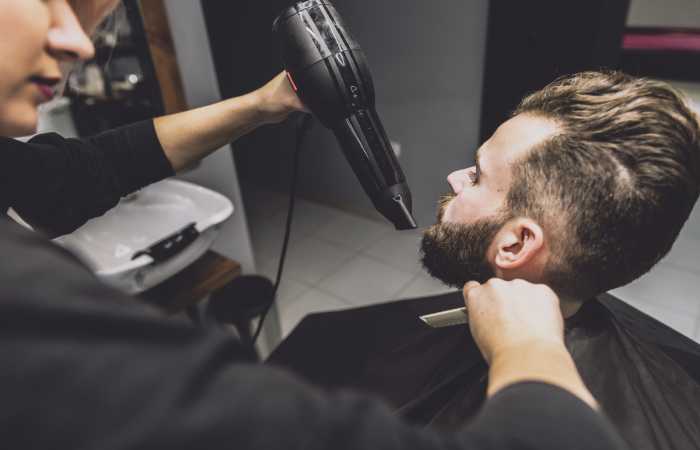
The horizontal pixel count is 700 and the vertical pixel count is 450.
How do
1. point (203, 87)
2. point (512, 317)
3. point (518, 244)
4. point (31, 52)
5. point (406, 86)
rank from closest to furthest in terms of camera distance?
1. point (31, 52)
2. point (512, 317)
3. point (518, 244)
4. point (203, 87)
5. point (406, 86)

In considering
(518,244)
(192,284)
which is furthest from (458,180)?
(192,284)

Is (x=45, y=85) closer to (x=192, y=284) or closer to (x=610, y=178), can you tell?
(x=610, y=178)

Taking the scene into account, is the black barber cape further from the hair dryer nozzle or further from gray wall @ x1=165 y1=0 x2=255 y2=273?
gray wall @ x1=165 y1=0 x2=255 y2=273

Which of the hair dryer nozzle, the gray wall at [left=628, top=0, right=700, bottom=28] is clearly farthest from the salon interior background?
the gray wall at [left=628, top=0, right=700, bottom=28]

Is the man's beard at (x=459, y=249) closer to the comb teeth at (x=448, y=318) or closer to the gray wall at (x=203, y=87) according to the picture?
the comb teeth at (x=448, y=318)

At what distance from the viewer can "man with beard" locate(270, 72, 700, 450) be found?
837 millimetres

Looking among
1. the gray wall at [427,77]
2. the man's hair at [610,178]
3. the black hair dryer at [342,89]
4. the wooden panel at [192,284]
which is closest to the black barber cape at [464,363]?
the man's hair at [610,178]

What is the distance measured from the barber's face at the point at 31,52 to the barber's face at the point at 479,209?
0.77m

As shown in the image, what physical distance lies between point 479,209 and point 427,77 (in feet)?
6.21

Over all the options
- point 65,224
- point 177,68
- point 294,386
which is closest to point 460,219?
point 294,386

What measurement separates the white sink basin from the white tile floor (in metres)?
1.09

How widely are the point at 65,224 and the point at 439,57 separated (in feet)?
7.18

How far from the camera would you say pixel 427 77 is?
2699 mm

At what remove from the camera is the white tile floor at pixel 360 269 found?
7.88 feet
